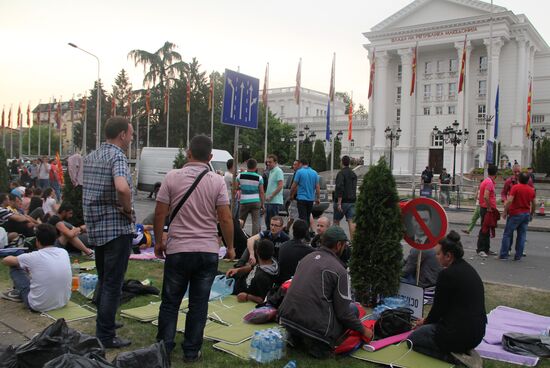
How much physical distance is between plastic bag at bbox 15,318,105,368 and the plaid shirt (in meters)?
0.84

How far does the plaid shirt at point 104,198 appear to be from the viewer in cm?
455

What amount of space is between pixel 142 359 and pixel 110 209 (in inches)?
57.3

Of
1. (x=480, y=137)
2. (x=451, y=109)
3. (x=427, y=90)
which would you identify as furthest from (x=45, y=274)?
(x=427, y=90)

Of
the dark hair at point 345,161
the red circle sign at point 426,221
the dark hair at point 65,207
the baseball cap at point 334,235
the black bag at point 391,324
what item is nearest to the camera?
the baseball cap at point 334,235

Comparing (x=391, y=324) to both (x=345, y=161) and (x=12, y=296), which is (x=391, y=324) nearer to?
(x=12, y=296)

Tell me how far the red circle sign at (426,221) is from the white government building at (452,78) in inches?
1886

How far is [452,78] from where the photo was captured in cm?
5947

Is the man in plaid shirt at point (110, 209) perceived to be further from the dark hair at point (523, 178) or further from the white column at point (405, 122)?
the white column at point (405, 122)

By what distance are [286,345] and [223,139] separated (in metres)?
56.6

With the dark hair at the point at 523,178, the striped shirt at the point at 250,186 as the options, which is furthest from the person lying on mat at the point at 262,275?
the dark hair at the point at 523,178

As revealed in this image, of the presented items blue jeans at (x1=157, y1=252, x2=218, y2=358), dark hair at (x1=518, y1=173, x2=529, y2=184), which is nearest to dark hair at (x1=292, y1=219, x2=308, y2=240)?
blue jeans at (x1=157, y1=252, x2=218, y2=358)

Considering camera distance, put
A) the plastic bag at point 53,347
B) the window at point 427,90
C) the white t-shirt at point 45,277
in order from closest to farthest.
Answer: the plastic bag at point 53,347
the white t-shirt at point 45,277
the window at point 427,90

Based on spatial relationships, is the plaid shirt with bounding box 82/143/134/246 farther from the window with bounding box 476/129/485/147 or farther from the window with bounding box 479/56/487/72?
the window with bounding box 479/56/487/72

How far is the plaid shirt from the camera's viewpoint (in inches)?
179
